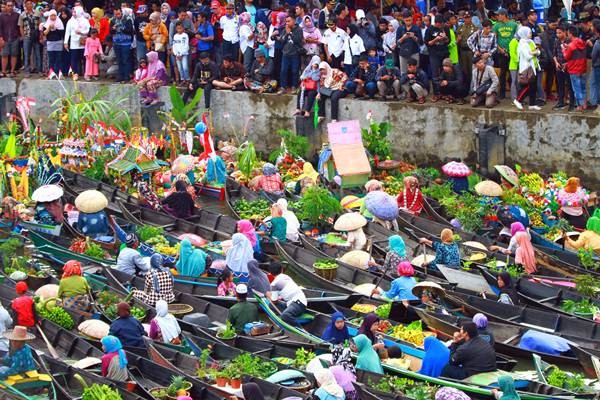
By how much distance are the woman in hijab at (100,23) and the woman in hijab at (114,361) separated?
643 inches

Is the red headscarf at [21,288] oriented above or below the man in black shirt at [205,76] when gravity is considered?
below

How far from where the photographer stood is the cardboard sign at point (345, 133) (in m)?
29.3

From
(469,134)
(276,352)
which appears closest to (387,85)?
(469,134)

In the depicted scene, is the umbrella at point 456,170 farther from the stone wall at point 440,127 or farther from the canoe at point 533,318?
the canoe at point 533,318

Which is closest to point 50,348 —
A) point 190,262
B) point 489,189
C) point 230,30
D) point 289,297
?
point 289,297

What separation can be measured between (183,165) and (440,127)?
5151 mm

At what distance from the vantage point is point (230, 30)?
32.7 m

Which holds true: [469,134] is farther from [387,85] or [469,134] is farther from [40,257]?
[40,257]

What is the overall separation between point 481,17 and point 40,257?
10454 millimetres

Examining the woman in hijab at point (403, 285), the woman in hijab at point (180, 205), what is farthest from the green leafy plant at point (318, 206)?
the woman in hijab at point (403, 285)

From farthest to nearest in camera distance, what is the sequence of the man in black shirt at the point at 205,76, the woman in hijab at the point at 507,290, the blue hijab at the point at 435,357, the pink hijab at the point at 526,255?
the man in black shirt at the point at 205,76
the pink hijab at the point at 526,255
the woman in hijab at the point at 507,290
the blue hijab at the point at 435,357

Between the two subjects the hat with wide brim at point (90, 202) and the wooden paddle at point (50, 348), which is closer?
the wooden paddle at point (50, 348)

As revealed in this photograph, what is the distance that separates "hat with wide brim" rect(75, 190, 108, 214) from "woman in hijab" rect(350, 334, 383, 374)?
7.99 meters

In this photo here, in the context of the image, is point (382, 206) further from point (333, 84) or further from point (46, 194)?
point (333, 84)
